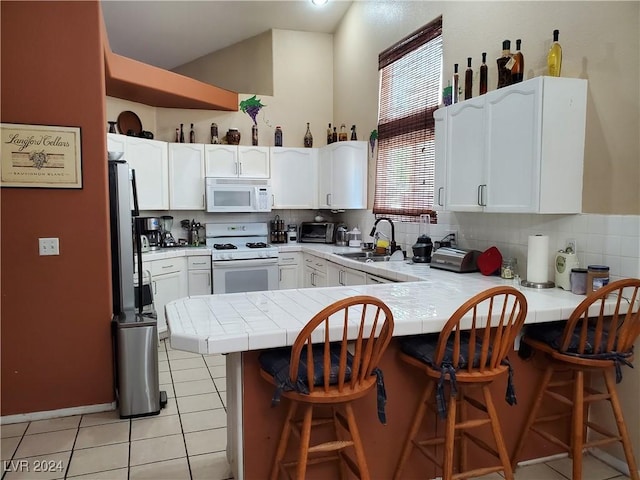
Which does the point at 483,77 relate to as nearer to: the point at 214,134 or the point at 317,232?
the point at 317,232

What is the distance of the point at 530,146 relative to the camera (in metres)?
2.62

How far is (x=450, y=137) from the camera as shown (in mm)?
3303

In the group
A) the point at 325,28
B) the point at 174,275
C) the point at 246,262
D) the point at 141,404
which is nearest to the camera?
the point at 141,404

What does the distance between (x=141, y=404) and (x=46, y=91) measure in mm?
2076

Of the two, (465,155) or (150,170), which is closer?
(465,155)

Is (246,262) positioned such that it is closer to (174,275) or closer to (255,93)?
(174,275)

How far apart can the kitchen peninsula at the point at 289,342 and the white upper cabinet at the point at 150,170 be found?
9.87 feet

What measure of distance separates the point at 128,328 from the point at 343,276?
2.01m

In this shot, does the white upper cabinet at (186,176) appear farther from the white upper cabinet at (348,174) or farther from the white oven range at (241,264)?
the white upper cabinet at (348,174)

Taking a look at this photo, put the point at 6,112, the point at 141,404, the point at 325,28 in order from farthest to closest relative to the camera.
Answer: the point at 325,28 → the point at 141,404 → the point at 6,112

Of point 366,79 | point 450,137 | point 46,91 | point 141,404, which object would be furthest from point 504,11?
point 141,404

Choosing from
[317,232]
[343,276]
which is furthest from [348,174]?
[343,276]

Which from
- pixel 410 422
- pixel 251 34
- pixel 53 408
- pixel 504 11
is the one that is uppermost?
pixel 251 34

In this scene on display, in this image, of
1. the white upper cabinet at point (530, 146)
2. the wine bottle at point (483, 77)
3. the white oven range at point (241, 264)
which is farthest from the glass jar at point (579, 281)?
the white oven range at point (241, 264)
